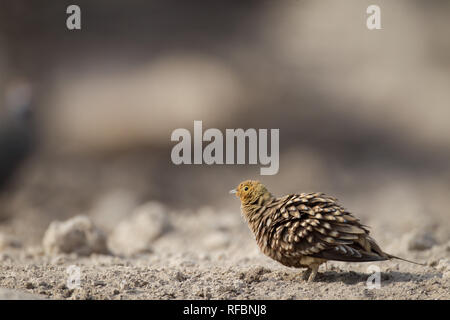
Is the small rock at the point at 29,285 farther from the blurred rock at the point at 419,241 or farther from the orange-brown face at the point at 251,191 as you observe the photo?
the blurred rock at the point at 419,241

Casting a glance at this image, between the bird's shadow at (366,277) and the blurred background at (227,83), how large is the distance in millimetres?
5611

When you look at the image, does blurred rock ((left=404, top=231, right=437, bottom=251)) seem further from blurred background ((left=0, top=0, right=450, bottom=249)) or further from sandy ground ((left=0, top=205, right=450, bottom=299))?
blurred background ((left=0, top=0, right=450, bottom=249))

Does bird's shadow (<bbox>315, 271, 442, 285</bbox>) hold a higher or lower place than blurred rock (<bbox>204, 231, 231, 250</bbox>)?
higher

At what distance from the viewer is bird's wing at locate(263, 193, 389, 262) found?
3082 mm

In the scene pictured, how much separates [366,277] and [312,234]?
1.63ft

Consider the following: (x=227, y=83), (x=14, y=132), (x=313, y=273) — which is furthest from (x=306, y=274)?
(x=227, y=83)

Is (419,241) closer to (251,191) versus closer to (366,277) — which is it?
(366,277)

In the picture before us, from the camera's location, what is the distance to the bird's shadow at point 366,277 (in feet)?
10.7

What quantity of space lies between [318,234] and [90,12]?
9.02m

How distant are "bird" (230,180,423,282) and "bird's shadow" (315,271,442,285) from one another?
12cm

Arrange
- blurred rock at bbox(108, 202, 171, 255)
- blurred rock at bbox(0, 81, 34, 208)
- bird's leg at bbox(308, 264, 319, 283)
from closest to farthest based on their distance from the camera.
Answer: bird's leg at bbox(308, 264, 319, 283), blurred rock at bbox(108, 202, 171, 255), blurred rock at bbox(0, 81, 34, 208)

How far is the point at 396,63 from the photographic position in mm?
10984

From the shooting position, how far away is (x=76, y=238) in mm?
4695

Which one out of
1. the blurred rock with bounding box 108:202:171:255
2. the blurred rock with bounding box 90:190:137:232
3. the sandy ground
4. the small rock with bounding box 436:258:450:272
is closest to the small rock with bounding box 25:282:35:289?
the sandy ground
